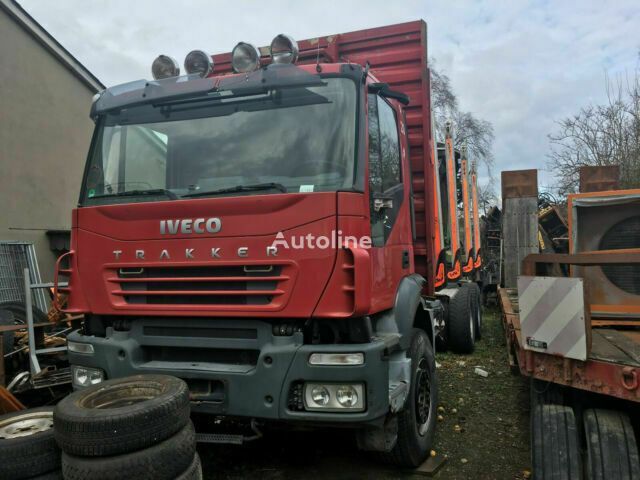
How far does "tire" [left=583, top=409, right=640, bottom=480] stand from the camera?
2447mm

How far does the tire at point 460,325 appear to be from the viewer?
671cm

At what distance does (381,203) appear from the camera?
3.26 meters

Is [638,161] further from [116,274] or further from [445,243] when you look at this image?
[116,274]

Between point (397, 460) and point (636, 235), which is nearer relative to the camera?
point (397, 460)

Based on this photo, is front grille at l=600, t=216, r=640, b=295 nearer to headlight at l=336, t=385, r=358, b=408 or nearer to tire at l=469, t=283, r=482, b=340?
headlight at l=336, t=385, r=358, b=408

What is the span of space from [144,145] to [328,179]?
156 cm

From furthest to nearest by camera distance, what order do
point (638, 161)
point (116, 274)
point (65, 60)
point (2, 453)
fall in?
point (638, 161)
point (65, 60)
point (116, 274)
point (2, 453)

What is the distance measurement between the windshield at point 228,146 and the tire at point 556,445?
1.81 meters

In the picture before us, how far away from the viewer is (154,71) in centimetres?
379

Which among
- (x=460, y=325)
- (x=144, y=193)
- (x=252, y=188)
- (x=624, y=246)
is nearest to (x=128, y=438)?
(x=252, y=188)

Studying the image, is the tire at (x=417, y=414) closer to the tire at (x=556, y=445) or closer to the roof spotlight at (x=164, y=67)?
the tire at (x=556, y=445)

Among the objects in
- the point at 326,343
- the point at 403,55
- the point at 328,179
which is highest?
the point at 403,55

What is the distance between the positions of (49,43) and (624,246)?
9.85 meters

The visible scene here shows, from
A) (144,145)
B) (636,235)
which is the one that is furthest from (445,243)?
(144,145)
